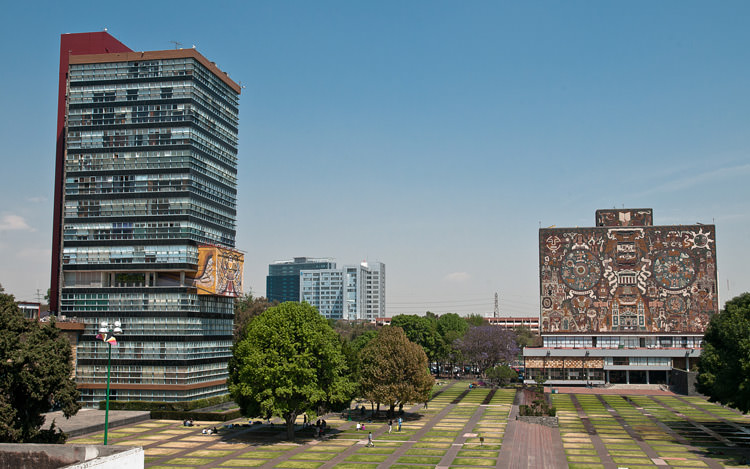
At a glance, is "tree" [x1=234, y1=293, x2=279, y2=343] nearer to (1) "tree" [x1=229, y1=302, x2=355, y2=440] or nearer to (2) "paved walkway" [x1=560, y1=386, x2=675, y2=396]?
(1) "tree" [x1=229, y1=302, x2=355, y2=440]

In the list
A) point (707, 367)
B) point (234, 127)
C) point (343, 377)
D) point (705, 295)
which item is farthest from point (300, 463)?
point (705, 295)

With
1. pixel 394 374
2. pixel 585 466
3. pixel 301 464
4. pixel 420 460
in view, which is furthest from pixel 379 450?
pixel 585 466

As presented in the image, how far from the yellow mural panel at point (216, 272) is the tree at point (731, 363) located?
66.7 meters

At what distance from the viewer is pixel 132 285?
96500mm

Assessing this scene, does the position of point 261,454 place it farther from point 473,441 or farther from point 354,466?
point 473,441

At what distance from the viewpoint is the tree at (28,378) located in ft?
171

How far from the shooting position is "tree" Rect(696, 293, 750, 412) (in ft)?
204

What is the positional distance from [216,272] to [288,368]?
3345 cm

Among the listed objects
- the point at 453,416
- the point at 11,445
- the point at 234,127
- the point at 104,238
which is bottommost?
the point at 453,416

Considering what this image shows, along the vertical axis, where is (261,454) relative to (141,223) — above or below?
below

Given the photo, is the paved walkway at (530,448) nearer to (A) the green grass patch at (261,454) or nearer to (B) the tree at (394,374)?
(B) the tree at (394,374)

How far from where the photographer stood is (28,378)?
52625 millimetres

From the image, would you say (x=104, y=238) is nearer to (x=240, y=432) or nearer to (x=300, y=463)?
(x=240, y=432)

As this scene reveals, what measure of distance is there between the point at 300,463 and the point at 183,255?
44.7 meters
